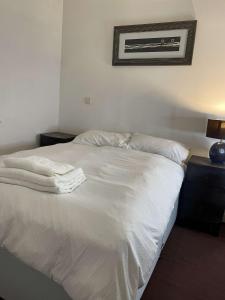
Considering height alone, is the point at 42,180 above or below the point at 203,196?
above

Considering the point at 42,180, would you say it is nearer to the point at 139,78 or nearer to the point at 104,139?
the point at 104,139

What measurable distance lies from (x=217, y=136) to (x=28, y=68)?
244 centimetres

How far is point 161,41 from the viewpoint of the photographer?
2.87m

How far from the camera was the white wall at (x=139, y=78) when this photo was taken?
2.68 meters

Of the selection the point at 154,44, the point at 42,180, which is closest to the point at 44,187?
the point at 42,180

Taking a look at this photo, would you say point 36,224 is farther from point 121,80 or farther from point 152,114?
point 121,80

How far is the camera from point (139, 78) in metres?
3.08

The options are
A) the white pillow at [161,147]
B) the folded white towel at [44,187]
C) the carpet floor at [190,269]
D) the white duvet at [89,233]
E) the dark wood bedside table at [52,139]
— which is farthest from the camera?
the dark wood bedside table at [52,139]

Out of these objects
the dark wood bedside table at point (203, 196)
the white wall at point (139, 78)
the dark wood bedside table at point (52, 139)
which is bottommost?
the dark wood bedside table at point (203, 196)

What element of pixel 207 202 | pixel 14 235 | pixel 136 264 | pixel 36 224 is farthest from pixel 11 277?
pixel 207 202

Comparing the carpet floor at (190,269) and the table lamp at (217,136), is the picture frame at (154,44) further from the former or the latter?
the carpet floor at (190,269)

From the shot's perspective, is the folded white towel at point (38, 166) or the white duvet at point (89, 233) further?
the folded white towel at point (38, 166)

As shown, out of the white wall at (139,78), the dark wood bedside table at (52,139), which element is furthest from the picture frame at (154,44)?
the dark wood bedside table at (52,139)

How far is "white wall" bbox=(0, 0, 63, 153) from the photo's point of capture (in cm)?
273
